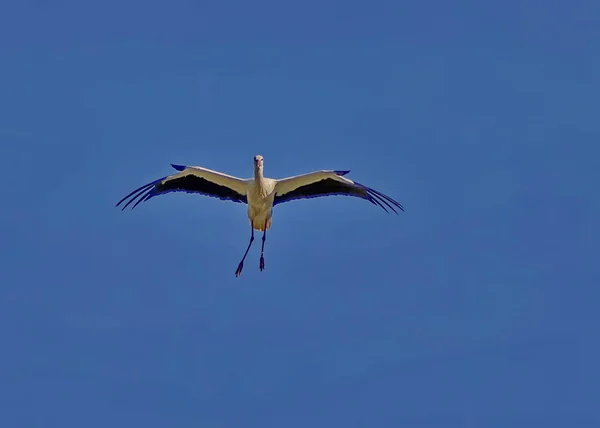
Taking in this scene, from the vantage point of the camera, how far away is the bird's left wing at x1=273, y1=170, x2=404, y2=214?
56188mm

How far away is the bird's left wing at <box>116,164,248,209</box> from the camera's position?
56469 mm

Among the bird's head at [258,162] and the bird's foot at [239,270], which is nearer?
the bird's head at [258,162]

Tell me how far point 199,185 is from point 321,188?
288 cm

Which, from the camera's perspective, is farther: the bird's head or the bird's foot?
the bird's foot

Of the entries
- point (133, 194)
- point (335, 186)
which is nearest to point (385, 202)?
point (335, 186)

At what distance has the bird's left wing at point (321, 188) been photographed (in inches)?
2212

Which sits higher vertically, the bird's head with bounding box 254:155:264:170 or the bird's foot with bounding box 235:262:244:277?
the bird's head with bounding box 254:155:264:170

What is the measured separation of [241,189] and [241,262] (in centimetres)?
226

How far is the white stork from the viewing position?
56.3 m

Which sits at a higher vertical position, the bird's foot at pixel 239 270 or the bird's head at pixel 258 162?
the bird's head at pixel 258 162

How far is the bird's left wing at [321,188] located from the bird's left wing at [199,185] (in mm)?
941

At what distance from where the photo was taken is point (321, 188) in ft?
186

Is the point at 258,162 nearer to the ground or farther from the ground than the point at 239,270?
farther from the ground

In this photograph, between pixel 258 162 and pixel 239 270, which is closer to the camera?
pixel 258 162
